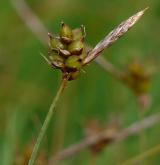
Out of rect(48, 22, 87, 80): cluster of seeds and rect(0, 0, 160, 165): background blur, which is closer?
rect(48, 22, 87, 80): cluster of seeds

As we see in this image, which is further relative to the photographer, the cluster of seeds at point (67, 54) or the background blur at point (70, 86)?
the background blur at point (70, 86)

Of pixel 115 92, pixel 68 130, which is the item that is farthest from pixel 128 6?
pixel 68 130

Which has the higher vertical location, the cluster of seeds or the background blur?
the background blur

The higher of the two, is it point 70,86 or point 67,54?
point 70,86

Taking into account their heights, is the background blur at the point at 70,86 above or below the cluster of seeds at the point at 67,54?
above

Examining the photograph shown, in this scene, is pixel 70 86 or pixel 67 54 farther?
pixel 70 86
